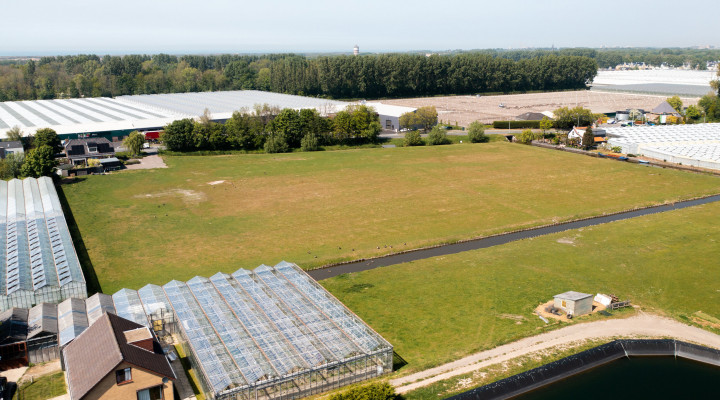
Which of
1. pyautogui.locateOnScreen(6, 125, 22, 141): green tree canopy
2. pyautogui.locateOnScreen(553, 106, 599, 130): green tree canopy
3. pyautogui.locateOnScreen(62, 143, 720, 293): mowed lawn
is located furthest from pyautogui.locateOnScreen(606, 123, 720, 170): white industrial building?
pyautogui.locateOnScreen(6, 125, 22, 141): green tree canopy

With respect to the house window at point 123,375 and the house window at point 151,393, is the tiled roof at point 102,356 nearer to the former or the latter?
the house window at point 123,375

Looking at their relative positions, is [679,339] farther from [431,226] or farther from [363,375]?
[431,226]

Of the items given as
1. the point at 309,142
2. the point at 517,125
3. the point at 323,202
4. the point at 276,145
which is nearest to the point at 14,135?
the point at 276,145

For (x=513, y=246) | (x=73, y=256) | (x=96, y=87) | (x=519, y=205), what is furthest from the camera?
(x=96, y=87)

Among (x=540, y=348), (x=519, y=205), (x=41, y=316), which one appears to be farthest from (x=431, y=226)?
(x=41, y=316)

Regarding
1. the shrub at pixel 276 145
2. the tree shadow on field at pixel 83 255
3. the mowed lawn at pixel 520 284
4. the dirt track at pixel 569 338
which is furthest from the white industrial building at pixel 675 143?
the tree shadow on field at pixel 83 255
